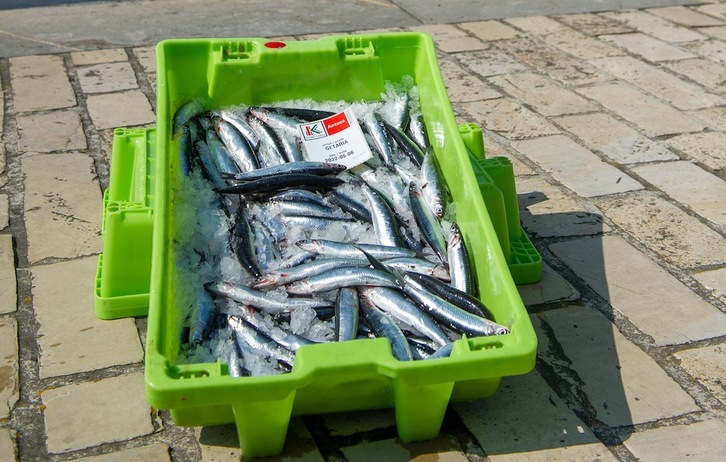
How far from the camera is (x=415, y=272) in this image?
3361 mm

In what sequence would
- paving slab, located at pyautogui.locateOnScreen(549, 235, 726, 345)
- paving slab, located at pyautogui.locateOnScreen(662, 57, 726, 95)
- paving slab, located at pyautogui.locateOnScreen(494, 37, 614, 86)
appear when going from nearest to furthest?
1. paving slab, located at pyautogui.locateOnScreen(549, 235, 726, 345)
2. paving slab, located at pyautogui.locateOnScreen(662, 57, 726, 95)
3. paving slab, located at pyautogui.locateOnScreen(494, 37, 614, 86)

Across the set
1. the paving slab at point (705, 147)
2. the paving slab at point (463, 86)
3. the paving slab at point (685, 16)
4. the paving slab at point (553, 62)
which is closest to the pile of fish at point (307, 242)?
the paving slab at point (463, 86)

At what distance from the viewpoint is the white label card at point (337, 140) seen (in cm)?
407

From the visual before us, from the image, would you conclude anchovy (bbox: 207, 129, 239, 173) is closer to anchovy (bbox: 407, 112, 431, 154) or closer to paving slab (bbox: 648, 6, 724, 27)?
anchovy (bbox: 407, 112, 431, 154)

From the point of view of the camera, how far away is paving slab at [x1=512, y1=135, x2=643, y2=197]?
490 centimetres

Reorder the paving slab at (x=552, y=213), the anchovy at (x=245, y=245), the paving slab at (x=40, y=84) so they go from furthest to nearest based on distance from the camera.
A: the paving slab at (x=40, y=84)
the paving slab at (x=552, y=213)
the anchovy at (x=245, y=245)

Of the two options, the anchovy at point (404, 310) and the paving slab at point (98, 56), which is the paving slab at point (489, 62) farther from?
the anchovy at point (404, 310)

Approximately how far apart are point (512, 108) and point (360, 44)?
1.88 meters

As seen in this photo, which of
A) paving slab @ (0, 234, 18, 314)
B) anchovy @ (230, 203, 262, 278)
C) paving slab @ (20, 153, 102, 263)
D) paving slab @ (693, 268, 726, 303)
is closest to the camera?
anchovy @ (230, 203, 262, 278)

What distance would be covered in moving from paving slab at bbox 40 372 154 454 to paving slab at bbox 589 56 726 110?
4331mm

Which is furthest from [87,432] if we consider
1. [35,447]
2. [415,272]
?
[415,272]

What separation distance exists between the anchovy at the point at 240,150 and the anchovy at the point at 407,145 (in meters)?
0.66

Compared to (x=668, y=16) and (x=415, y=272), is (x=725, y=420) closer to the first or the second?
(x=415, y=272)

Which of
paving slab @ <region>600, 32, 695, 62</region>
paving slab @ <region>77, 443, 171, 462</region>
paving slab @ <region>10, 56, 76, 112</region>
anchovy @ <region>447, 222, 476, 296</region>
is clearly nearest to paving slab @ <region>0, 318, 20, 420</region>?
paving slab @ <region>77, 443, 171, 462</region>
